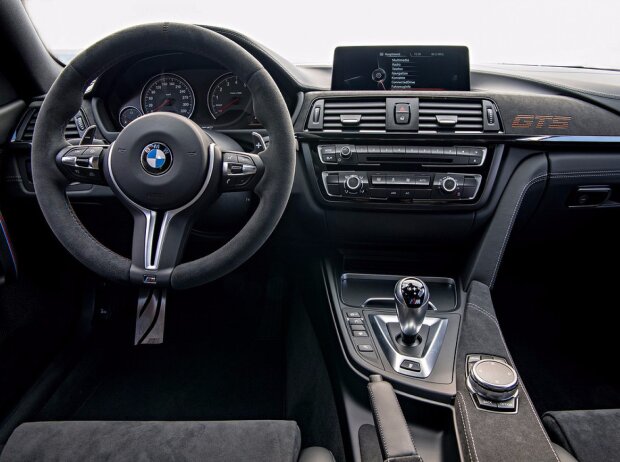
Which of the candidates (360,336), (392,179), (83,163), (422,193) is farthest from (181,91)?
(360,336)

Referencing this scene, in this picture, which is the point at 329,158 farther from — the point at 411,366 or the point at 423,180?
the point at 411,366

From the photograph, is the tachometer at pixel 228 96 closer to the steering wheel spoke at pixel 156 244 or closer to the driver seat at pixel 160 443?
the steering wheel spoke at pixel 156 244

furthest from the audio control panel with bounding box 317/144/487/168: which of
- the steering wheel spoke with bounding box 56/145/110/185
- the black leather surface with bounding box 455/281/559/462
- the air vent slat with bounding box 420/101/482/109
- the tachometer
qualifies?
the steering wheel spoke with bounding box 56/145/110/185

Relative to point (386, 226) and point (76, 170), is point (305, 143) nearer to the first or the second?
point (386, 226)

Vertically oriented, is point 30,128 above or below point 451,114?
below

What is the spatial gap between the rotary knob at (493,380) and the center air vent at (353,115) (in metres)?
0.75

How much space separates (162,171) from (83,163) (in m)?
0.20

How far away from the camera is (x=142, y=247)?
1034mm

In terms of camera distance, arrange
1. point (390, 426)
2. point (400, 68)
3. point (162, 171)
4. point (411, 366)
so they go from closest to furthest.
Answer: point (390, 426)
point (162, 171)
point (411, 366)
point (400, 68)

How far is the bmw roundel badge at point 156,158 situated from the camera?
102cm

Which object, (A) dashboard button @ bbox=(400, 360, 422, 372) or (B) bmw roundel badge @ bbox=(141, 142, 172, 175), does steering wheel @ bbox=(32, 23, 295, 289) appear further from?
(A) dashboard button @ bbox=(400, 360, 422, 372)

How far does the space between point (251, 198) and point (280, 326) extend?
0.78 metres

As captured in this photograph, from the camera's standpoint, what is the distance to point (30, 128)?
1.66 meters

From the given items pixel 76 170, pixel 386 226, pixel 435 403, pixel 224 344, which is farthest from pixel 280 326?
pixel 76 170
